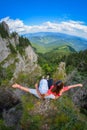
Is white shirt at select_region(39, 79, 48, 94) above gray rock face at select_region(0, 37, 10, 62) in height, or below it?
below

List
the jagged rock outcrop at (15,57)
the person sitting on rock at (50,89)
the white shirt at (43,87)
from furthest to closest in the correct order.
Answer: the jagged rock outcrop at (15,57)
the white shirt at (43,87)
the person sitting on rock at (50,89)

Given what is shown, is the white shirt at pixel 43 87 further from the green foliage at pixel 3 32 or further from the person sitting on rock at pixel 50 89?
the green foliage at pixel 3 32

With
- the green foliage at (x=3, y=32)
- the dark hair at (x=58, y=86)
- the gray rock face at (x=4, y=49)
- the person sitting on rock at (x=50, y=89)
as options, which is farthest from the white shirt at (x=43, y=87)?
the green foliage at (x=3, y=32)

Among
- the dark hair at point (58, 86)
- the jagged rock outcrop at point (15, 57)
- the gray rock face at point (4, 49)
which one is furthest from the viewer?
the gray rock face at point (4, 49)

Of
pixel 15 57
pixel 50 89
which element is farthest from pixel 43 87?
pixel 15 57

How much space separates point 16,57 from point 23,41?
121 ft

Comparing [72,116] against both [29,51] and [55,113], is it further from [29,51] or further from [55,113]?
[29,51]

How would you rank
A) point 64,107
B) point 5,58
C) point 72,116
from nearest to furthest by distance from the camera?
point 72,116, point 64,107, point 5,58

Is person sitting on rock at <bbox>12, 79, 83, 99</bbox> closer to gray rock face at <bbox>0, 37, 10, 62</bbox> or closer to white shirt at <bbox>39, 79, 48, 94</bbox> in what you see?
white shirt at <bbox>39, 79, 48, 94</bbox>

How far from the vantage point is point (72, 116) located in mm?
25469

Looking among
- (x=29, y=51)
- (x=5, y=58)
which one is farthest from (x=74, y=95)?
(x=29, y=51)

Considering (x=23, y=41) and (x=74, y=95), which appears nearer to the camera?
(x=74, y=95)

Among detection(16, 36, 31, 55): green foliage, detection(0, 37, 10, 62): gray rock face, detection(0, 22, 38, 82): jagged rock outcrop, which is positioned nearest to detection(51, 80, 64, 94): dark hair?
detection(0, 22, 38, 82): jagged rock outcrop

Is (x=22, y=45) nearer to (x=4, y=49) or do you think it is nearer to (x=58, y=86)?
(x=4, y=49)
